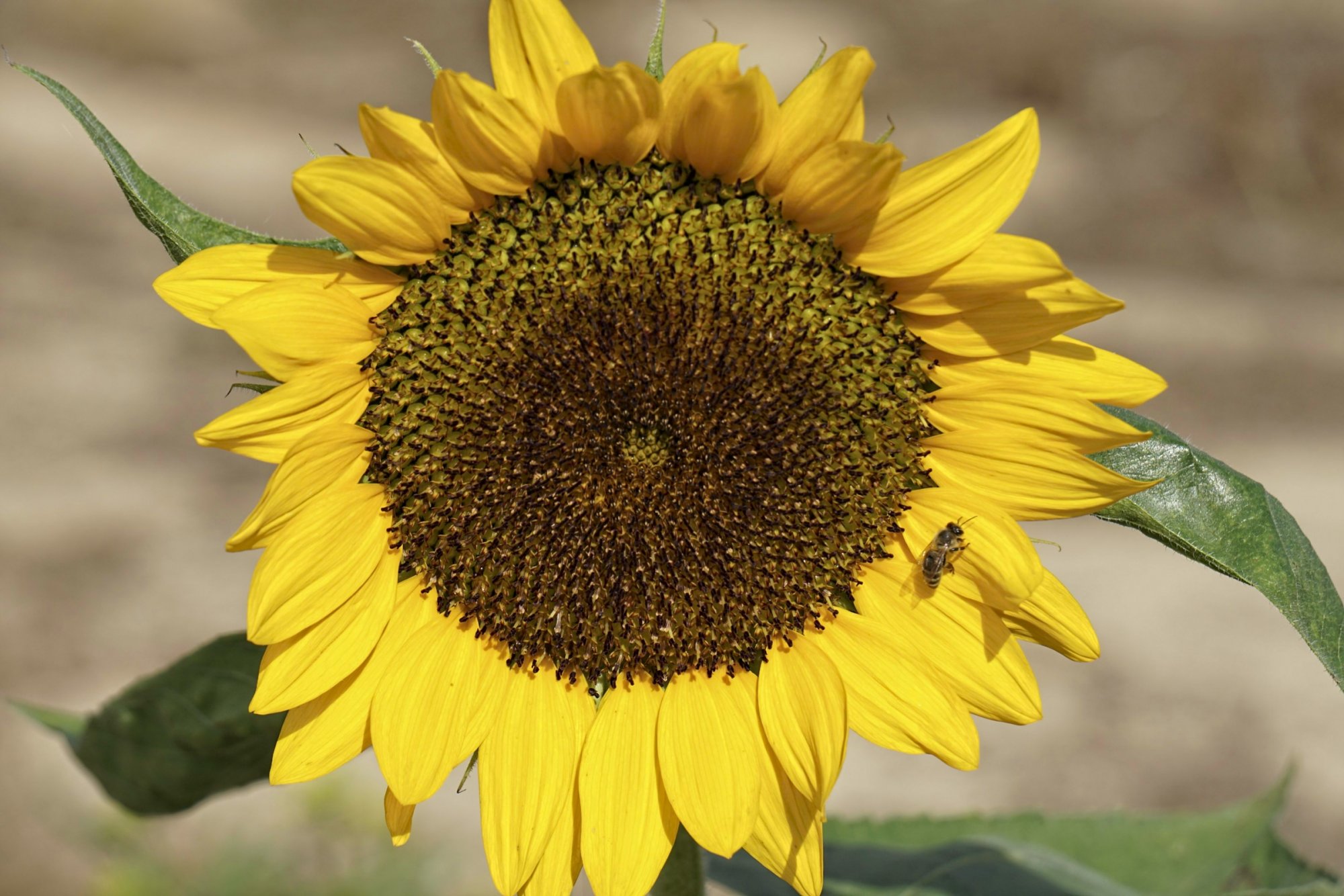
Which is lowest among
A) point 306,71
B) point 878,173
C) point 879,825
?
point 879,825

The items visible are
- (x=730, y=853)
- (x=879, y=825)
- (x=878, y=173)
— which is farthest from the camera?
(x=879, y=825)

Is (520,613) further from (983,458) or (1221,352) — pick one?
(1221,352)

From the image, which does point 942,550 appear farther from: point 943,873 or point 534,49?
point 943,873

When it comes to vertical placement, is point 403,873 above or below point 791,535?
below

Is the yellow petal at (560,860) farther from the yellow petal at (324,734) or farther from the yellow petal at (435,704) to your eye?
the yellow petal at (324,734)

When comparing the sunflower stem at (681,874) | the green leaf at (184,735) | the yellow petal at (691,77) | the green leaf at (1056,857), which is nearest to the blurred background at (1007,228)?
the green leaf at (1056,857)

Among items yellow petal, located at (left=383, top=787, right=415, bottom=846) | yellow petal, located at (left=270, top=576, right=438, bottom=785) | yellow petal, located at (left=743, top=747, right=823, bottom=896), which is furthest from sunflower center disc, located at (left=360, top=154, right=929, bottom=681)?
yellow petal, located at (left=383, top=787, right=415, bottom=846)

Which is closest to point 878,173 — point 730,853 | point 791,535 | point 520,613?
point 791,535

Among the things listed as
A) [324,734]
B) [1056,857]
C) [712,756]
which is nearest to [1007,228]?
[1056,857]
